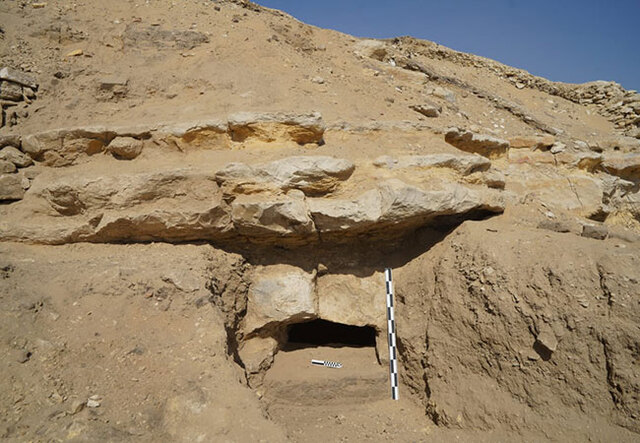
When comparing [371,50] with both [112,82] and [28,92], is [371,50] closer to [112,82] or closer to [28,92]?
[112,82]

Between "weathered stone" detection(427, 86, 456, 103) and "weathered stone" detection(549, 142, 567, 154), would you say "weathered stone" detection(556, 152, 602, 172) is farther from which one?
"weathered stone" detection(427, 86, 456, 103)

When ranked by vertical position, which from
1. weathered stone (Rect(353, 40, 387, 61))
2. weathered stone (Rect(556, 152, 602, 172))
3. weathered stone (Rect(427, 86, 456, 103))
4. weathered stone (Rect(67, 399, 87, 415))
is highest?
weathered stone (Rect(353, 40, 387, 61))

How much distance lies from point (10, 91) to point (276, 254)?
4370mm

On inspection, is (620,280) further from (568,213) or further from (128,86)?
(128,86)

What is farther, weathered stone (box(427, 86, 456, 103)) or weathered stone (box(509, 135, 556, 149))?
weathered stone (box(427, 86, 456, 103))

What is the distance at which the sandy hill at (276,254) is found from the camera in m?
3.41

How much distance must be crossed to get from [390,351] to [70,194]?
437 centimetres

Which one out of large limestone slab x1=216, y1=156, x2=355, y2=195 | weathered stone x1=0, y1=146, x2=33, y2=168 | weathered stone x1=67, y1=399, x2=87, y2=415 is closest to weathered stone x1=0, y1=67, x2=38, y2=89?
weathered stone x1=0, y1=146, x2=33, y2=168

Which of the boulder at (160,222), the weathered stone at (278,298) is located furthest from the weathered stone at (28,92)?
the weathered stone at (278,298)

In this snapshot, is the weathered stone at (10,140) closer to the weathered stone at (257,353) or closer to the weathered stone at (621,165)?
the weathered stone at (257,353)

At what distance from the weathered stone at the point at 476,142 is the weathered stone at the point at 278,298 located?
119 inches

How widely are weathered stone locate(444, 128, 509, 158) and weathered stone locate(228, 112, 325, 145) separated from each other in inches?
82.1

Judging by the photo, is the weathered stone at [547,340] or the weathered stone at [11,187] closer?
the weathered stone at [547,340]

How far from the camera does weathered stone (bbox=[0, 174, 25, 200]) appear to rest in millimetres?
4395
